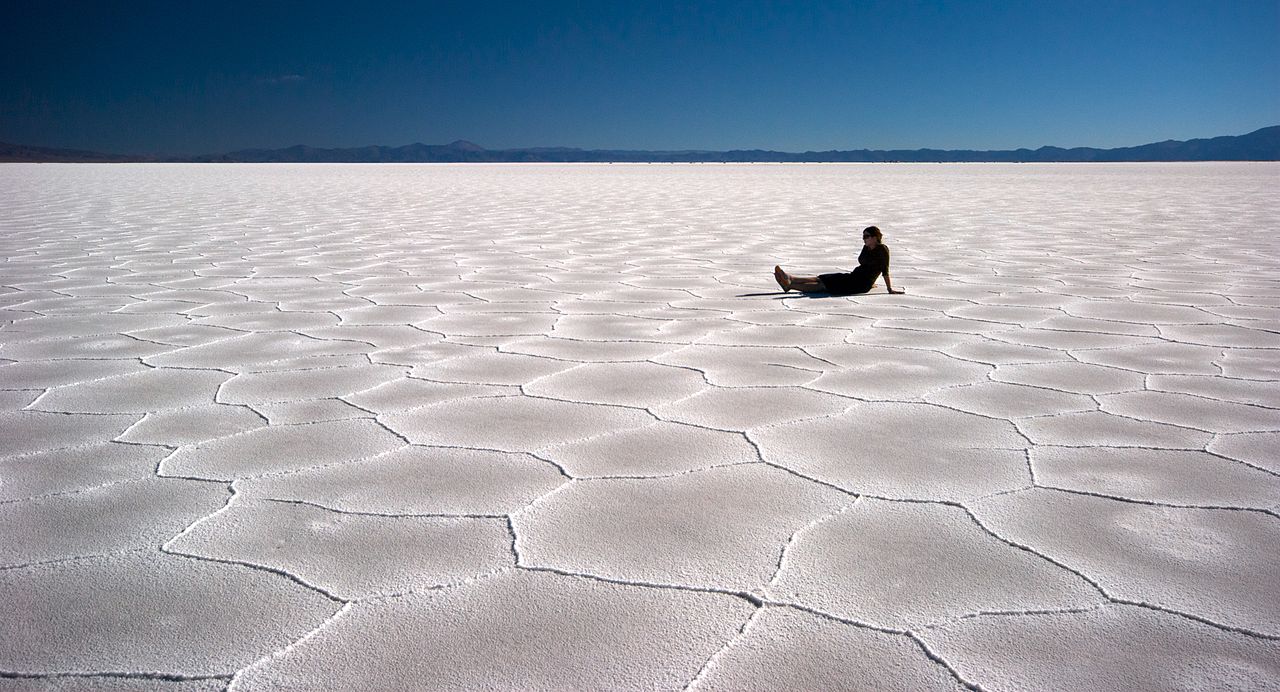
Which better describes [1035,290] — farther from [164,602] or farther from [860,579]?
[164,602]

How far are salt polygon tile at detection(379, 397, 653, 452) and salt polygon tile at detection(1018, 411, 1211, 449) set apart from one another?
2.63ft

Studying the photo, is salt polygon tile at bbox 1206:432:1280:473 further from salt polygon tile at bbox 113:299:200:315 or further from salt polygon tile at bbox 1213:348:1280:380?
salt polygon tile at bbox 113:299:200:315

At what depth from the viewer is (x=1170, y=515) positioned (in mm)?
1479

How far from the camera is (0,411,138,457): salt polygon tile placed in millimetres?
1837

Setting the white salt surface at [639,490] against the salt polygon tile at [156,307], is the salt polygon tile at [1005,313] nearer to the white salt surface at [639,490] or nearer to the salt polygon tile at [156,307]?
the white salt surface at [639,490]

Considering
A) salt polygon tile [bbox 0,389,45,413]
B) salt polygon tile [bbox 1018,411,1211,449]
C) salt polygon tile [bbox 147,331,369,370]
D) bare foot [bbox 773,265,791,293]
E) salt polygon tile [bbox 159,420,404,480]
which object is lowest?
salt polygon tile [bbox 147,331,369,370]

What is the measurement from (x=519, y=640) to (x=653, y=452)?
0.70m

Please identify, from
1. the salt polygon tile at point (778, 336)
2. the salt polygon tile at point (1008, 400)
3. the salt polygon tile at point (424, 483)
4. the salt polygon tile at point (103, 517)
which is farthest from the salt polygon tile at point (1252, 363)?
the salt polygon tile at point (103, 517)

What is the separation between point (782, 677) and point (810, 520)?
440 mm

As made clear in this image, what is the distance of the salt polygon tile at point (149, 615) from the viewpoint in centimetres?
108

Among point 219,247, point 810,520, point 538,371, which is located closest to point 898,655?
point 810,520

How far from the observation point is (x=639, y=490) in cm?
159

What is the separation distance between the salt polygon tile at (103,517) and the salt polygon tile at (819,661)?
2.91ft

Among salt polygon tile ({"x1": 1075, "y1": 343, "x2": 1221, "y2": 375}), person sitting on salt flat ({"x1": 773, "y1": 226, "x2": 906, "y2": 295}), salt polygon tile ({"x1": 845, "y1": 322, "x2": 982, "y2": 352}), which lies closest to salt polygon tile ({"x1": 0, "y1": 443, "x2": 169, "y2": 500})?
salt polygon tile ({"x1": 845, "y1": 322, "x2": 982, "y2": 352})
